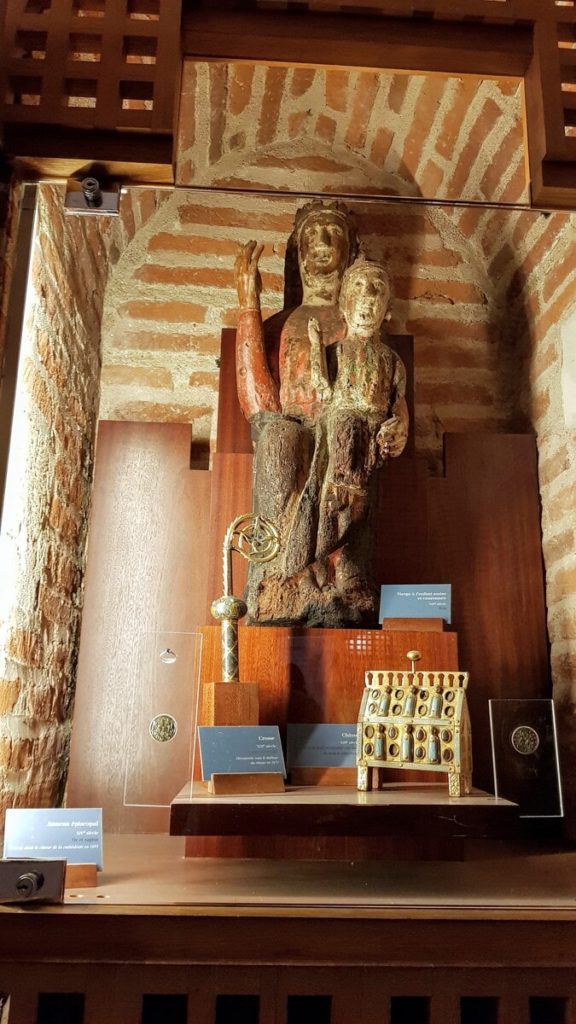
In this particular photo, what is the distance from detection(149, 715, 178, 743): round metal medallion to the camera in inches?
42.8

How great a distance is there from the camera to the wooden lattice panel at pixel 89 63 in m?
0.85

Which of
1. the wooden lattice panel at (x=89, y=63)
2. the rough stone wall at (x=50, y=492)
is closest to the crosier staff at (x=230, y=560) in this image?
the rough stone wall at (x=50, y=492)

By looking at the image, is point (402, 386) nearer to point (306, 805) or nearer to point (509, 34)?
point (509, 34)

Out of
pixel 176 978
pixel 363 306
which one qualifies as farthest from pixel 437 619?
pixel 176 978

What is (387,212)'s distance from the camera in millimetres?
1564

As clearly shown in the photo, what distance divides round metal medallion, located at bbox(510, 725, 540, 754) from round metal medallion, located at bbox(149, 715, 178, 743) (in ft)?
1.45

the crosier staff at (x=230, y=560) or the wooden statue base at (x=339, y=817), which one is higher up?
the crosier staff at (x=230, y=560)

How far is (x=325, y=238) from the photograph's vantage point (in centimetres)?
143

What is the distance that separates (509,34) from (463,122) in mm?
463

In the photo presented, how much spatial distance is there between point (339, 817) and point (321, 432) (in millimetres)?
599

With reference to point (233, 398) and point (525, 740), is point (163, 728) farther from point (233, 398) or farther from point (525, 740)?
point (233, 398)

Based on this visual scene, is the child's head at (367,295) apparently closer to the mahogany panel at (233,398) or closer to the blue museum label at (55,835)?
the mahogany panel at (233,398)

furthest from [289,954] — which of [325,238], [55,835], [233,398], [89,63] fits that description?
[325,238]

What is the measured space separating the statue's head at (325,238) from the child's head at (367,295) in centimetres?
12
